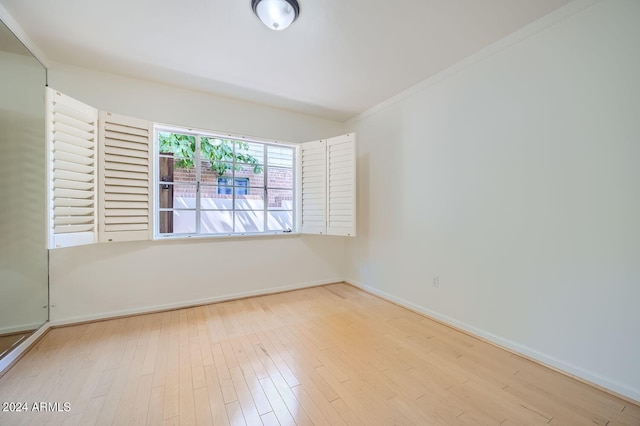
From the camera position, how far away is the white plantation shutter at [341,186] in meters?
3.11

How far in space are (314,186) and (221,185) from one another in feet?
4.05

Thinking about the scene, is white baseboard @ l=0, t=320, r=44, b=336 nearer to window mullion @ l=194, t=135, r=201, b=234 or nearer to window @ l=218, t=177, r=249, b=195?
window mullion @ l=194, t=135, r=201, b=234

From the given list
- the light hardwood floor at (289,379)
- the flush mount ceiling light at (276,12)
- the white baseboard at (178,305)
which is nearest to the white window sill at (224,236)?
the white baseboard at (178,305)

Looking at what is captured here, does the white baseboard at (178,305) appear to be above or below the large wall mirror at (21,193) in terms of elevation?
below

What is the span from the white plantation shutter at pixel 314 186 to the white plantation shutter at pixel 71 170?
2.26 meters

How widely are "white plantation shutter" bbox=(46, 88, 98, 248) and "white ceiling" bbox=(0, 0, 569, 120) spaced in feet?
1.80

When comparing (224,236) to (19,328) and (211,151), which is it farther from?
(19,328)

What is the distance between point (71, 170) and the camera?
2.05 metres

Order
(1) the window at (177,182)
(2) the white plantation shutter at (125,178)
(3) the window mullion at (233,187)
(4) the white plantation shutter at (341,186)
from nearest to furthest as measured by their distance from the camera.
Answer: (1) the window at (177,182) < (2) the white plantation shutter at (125,178) < (4) the white plantation shutter at (341,186) < (3) the window mullion at (233,187)

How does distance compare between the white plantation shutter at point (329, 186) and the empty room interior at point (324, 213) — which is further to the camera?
the white plantation shutter at point (329, 186)

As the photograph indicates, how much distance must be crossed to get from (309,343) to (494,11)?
2.92 meters

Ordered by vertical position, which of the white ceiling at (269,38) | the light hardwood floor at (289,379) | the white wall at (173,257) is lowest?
the light hardwood floor at (289,379)

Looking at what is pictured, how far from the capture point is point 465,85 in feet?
7.58

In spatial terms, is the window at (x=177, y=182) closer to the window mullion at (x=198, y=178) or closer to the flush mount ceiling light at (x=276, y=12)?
the window mullion at (x=198, y=178)
